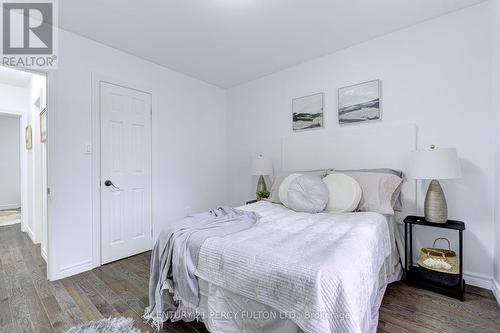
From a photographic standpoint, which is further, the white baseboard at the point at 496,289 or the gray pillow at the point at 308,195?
the gray pillow at the point at 308,195

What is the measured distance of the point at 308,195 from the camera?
2264 millimetres

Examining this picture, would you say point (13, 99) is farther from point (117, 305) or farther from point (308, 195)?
point (308, 195)

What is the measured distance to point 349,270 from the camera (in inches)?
42.3

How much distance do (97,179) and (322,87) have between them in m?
2.95

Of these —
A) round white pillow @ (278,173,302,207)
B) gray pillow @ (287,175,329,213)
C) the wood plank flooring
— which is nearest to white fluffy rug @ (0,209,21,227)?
the wood plank flooring

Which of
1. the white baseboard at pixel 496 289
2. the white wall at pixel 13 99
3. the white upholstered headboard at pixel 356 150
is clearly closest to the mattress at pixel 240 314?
the white baseboard at pixel 496 289

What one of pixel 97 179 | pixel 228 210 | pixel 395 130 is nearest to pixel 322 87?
pixel 395 130

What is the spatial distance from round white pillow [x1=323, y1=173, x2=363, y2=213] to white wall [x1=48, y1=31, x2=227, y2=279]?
2187 mm

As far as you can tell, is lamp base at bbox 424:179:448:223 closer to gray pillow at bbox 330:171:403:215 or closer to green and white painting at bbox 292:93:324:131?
gray pillow at bbox 330:171:403:215

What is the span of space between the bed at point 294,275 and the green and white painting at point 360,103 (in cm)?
121

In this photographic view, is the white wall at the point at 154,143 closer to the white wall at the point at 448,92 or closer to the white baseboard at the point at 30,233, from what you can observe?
the white baseboard at the point at 30,233

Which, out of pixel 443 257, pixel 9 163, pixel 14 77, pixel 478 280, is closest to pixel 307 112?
pixel 443 257

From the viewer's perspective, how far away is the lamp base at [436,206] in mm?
2012

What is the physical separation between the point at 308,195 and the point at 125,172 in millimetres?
2198
